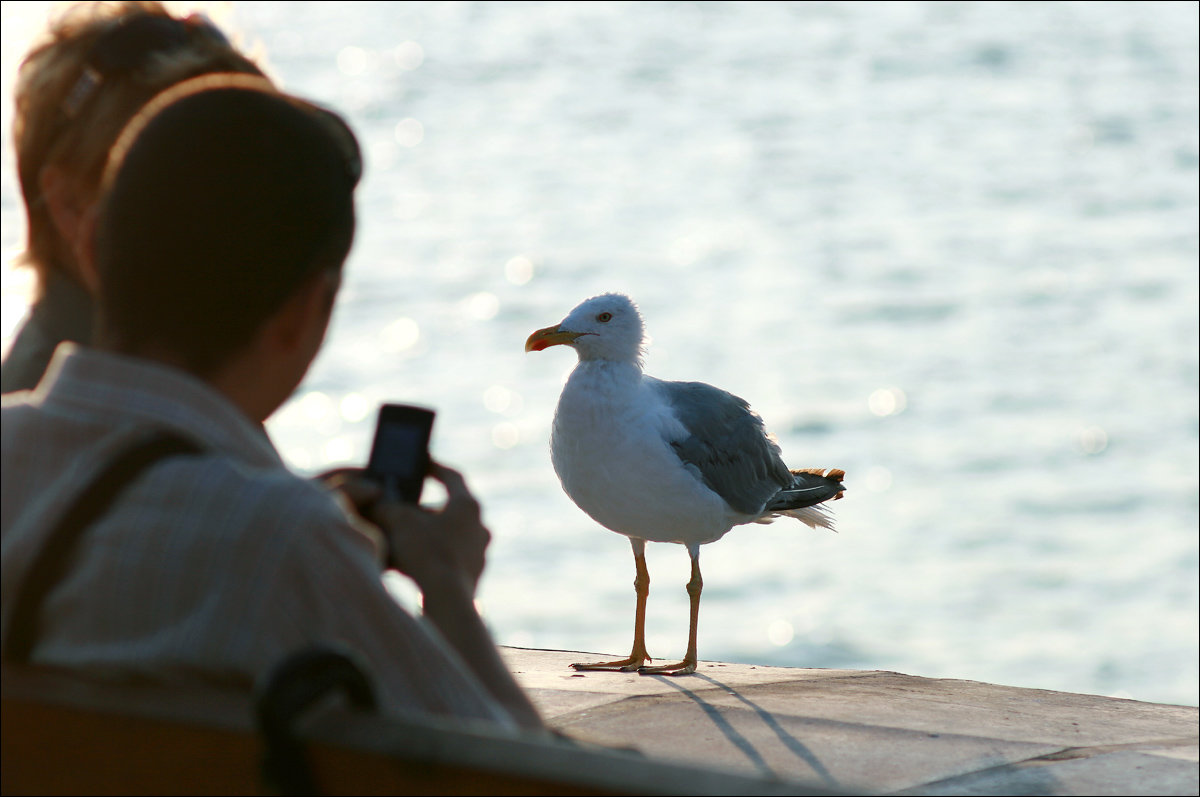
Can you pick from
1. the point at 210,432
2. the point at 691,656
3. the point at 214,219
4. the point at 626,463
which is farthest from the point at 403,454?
the point at 691,656

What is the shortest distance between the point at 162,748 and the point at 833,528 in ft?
19.3

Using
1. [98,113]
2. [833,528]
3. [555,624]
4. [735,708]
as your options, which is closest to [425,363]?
[555,624]

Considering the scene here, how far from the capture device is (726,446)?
6305 mm

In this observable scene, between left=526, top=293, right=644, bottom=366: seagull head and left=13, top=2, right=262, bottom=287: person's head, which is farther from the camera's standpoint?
left=526, top=293, right=644, bottom=366: seagull head

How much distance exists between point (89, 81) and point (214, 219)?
1.15 meters

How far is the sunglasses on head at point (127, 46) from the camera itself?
2.96 meters

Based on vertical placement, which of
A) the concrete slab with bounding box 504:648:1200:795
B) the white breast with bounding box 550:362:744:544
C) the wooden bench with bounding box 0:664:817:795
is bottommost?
the wooden bench with bounding box 0:664:817:795

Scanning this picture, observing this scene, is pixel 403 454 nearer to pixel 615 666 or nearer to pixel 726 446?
pixel 615 666

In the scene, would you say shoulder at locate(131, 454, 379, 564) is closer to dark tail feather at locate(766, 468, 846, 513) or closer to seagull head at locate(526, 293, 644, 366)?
seagull head at locate(526, 293, 644, 366)

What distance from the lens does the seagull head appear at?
6262 mm

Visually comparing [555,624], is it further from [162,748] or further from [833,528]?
[162,748]

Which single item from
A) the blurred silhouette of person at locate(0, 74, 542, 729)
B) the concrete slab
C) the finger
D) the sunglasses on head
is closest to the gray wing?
the concrete slab

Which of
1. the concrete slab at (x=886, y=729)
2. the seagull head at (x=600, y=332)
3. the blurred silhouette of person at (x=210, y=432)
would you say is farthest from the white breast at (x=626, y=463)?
the blurred silhouette of person at (x=210, y=432)

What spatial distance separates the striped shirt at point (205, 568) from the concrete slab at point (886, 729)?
6.27 ft
